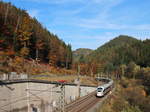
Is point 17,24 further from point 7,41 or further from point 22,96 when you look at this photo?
point 22,96

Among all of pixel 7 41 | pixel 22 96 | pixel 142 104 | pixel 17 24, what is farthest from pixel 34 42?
pixel 22 96

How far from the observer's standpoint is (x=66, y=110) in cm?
3916

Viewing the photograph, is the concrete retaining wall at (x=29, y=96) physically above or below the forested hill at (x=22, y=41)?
below

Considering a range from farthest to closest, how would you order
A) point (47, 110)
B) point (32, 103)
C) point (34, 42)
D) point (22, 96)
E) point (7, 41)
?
point (34, 42)
point (7, 41)
point (47, 110)
point (32, 103)
point (22, 96)

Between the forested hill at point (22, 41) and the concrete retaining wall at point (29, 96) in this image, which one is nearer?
the concrete retaining wall at point (29, 96)

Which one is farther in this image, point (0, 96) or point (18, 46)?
point (18, 46)

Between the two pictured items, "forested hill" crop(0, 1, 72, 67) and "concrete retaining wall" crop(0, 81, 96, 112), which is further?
"forested hill" crop(0, 1, 72, 67)

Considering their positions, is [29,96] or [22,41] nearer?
[29,96]

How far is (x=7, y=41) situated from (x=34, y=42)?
21781mm

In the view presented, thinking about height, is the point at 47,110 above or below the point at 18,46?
below

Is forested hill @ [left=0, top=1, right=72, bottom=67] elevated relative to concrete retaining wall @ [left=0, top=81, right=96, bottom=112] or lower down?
elevated

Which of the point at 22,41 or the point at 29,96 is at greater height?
the point at 22,41

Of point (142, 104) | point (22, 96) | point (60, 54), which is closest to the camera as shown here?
point (22, 96)

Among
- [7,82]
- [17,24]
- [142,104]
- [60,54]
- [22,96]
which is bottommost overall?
[142,104]
